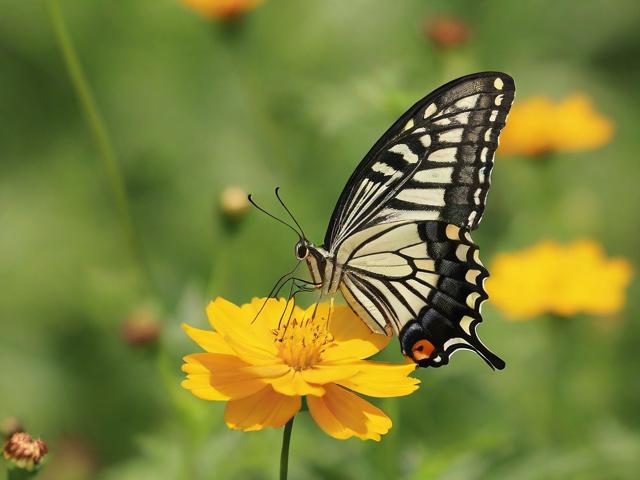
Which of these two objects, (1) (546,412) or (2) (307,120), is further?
(2) (307,120)

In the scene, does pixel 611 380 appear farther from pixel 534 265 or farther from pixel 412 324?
pixel 412 324

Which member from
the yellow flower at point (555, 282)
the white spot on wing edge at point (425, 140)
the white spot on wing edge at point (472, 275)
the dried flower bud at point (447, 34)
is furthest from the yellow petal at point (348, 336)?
the dried flower bud at point (447, 34)

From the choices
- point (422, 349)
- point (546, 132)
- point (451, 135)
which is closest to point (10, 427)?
point (422, 349)

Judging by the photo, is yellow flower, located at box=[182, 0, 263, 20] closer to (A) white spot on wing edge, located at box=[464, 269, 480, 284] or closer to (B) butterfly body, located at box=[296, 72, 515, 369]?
(B) butterfly body, located at box=[296, 72, 515, 369]

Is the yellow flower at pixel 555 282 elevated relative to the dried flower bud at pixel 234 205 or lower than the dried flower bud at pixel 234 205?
elevated

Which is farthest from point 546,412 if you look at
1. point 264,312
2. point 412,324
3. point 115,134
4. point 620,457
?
point 115,134

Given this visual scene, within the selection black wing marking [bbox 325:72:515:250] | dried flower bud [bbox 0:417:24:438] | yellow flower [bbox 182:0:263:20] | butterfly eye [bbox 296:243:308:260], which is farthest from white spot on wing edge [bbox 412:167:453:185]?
yellow flower [bbox 182:0:263:20]

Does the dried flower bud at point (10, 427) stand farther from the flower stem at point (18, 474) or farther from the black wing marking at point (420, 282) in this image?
the black wing marking at point (420, 282)
